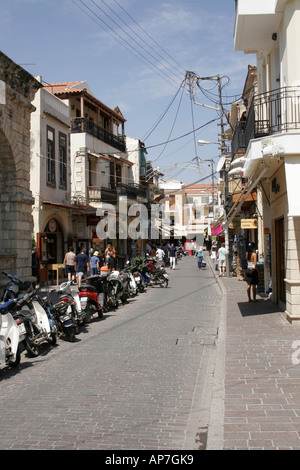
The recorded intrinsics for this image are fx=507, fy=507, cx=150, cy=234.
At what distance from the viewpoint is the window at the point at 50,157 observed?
2419cm

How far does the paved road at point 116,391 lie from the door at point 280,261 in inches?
99.4

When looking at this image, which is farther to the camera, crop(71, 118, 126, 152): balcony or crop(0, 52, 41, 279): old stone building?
crop(71, 118, 126, 152): balcony

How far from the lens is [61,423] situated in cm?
526

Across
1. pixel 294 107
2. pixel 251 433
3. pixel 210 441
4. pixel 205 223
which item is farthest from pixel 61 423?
pixel 205 223

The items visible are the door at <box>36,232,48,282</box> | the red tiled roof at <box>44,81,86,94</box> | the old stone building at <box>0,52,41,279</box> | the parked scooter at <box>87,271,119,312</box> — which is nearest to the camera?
the parked scooter at <box>87,271,119,312</box>

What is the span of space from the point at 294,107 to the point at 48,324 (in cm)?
644

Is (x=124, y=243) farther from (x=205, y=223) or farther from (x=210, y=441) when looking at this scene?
(x=205, y=223)

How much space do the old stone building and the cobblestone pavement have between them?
637cm

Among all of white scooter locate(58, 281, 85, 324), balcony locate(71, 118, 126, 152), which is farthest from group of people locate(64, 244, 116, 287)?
balcony locate(71, 118, 126, 152)

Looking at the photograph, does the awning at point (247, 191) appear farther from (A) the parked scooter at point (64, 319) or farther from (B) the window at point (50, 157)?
(B) the window at point (50, 157)

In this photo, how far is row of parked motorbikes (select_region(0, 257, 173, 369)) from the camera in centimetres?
753

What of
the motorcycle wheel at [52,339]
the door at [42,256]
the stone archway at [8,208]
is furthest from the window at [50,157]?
the motorcycle wheel at [52,339]

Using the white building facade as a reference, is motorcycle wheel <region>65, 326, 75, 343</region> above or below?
below

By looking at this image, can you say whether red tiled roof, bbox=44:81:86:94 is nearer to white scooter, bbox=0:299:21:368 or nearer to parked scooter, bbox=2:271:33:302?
parked scooter, bbox=2:271:33:302
